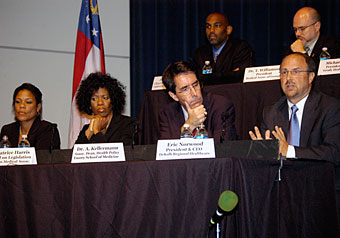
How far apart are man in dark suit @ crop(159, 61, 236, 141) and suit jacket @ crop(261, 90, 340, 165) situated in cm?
30

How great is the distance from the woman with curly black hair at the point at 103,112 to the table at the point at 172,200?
1173 mm

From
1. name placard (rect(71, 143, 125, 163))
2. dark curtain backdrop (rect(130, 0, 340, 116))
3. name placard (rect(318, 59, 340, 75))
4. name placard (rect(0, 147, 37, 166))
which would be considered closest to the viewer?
name placard (rect(71, 143, 125, 163))

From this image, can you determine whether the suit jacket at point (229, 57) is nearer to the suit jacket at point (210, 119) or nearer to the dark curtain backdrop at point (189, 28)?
the dark curtain backdrop at point (189, 28)

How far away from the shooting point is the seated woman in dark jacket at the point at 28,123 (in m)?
4.19

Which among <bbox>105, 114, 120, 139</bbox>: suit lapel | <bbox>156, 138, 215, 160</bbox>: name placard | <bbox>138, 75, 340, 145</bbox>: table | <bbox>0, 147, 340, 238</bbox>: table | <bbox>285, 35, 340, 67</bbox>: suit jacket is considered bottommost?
<bbox>0, 147, 340, 238</bbox>: table

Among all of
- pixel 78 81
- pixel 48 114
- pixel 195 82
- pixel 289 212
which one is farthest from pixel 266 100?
pixel 48 114

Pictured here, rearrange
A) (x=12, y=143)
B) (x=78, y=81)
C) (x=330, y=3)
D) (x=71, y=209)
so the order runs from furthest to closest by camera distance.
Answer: (x=330, y=3), (x=78, y=81), (x=12, y=143), (x=71, y=209)

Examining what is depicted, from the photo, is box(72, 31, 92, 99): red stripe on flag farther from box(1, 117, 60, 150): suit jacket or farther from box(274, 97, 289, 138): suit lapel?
box(274, 97, 289, 138): suit lapel

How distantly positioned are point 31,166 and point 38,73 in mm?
3352

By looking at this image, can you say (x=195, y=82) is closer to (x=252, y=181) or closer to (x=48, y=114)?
(x=252, y=181)

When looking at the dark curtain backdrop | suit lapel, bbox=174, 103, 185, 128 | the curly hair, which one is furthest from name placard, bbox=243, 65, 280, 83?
the dark curtain backdrop

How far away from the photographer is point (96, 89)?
4.28m

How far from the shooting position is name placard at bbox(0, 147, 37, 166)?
2799 millimetres

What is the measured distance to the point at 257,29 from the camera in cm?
612
